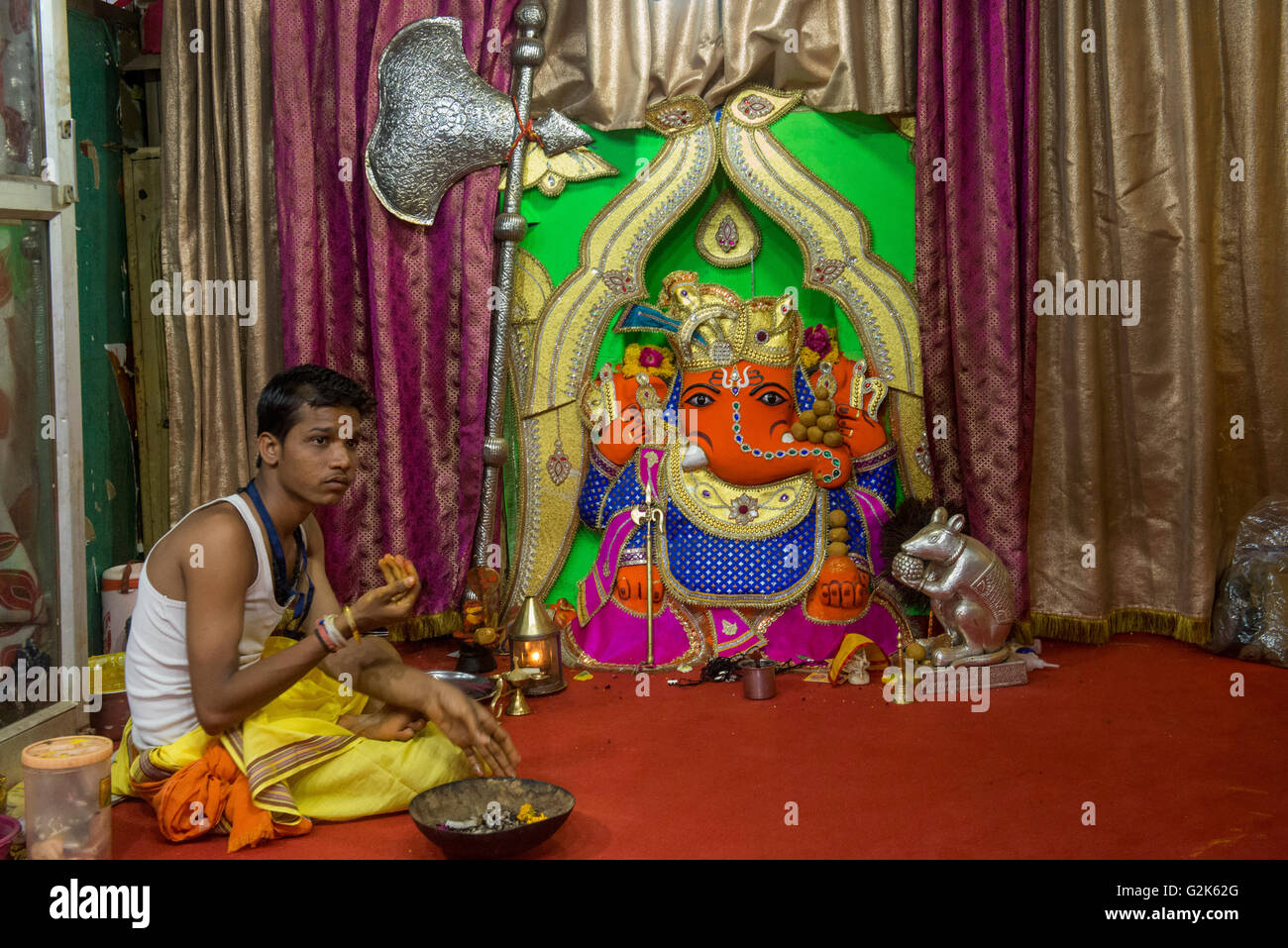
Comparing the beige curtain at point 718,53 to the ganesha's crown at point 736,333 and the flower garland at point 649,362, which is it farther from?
the flower garland at point 649,362

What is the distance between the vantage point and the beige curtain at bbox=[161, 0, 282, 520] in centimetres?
462

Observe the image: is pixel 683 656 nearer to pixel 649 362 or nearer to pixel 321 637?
pixel 649 362

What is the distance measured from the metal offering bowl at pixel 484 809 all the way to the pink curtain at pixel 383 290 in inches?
74.7

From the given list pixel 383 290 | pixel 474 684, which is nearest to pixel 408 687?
pixel 474 684

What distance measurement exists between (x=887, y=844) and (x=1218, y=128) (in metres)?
3.08

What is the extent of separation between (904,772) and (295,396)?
76.2 inches

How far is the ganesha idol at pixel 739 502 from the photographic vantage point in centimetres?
437

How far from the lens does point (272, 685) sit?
111 inches

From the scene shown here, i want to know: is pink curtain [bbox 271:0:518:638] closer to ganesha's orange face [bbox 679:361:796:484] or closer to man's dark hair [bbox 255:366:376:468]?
ganesha's orange face [bbox 679:361:796:484]

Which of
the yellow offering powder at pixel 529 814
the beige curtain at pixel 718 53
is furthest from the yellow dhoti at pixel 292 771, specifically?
the beige curtain at pixel 718 53

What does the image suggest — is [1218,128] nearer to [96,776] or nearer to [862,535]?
[862,535]

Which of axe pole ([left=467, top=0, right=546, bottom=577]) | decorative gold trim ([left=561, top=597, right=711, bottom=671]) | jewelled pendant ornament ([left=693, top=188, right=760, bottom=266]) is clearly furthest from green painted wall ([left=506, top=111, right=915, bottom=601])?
decorative gold trim ([left=561, top=597, right=711, bottom=671])

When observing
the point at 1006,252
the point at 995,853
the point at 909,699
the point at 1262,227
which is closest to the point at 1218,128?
the point at 1262,227

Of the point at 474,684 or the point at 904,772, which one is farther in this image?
the point at 474,684
